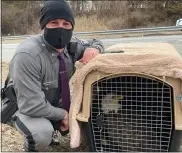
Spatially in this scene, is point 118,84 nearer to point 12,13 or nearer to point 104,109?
point 104,109

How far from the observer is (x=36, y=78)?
113 inches

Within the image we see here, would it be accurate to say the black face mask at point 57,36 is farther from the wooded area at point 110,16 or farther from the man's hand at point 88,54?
the wooded area at point 110,16

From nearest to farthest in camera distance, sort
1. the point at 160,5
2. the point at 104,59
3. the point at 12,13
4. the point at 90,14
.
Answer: the point at 104,59, the point at 160,5, the point at 90,14, the point at 12,13

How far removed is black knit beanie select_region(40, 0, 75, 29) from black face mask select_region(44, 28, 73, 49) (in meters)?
0.08

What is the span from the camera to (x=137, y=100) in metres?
2.85

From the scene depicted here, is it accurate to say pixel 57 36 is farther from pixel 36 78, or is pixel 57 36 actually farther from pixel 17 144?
pixel 17 144

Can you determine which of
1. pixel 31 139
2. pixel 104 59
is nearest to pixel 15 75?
pixel 31 139

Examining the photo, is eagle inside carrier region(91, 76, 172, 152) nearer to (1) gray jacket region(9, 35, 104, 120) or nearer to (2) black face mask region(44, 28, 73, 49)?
(1) gray jacket region(9, 35, 104, 120)

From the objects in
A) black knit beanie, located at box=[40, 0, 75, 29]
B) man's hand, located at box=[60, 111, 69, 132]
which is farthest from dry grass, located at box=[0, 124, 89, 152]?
black knit beanie, located at box=[40, 0, 75, 29]

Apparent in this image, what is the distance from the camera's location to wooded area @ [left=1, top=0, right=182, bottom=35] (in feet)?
63.1

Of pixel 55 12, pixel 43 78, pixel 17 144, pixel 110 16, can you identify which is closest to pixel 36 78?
A: pixel 43 78

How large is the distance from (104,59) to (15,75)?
69 cm

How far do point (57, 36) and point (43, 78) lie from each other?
0.35 m

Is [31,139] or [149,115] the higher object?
[149,115]
